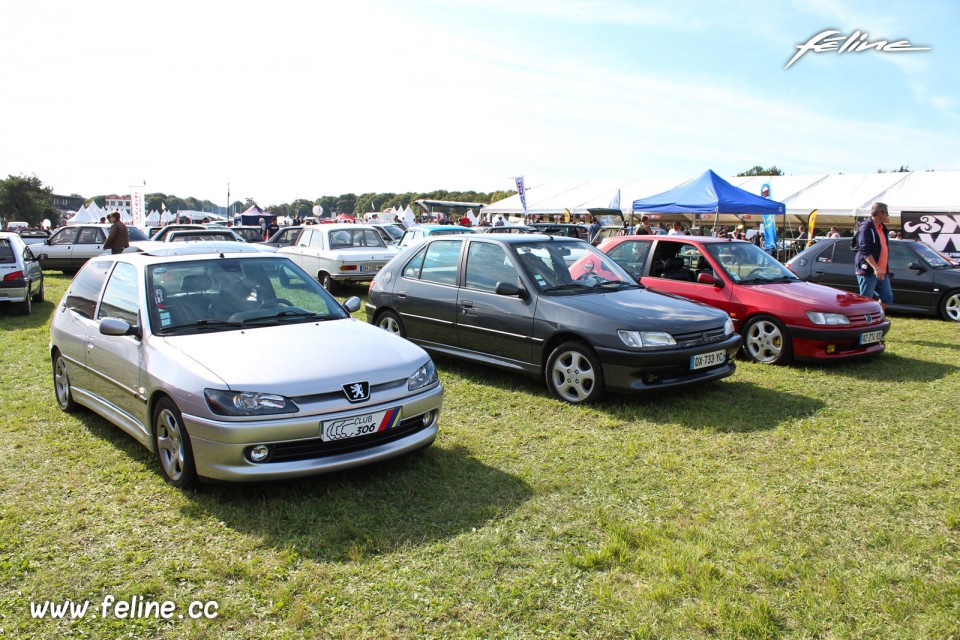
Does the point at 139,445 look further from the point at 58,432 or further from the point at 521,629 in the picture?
the point at 521,629

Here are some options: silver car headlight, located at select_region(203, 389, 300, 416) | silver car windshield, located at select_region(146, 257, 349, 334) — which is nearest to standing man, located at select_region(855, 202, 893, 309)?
silver car windshield, located at select_region(146, 257, 349, 334)

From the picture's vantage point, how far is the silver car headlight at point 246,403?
3797mm

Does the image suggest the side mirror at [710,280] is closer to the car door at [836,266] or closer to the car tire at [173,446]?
the car door at [836,266]

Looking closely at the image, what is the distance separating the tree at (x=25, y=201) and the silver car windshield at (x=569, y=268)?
90246 mm

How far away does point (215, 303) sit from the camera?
189 inches

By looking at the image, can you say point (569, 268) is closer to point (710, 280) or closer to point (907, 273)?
point (710, 280)

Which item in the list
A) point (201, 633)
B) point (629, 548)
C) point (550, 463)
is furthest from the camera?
point (550, 463)

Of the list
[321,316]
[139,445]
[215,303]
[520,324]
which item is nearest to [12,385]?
[139,445]

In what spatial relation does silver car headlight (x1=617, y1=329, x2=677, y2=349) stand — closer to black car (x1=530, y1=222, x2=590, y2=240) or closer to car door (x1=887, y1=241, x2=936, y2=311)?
car door (x1=887, y1=241, x2=936, y2=311)

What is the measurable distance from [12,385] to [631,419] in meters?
6.08

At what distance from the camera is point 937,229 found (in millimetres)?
18219

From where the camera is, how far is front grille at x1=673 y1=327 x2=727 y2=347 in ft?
19.7

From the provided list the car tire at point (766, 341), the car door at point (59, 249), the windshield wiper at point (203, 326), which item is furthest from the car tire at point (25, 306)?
the car tire at point (766, 341)

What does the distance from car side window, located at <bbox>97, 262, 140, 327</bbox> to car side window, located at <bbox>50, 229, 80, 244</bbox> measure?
54.1 feet
